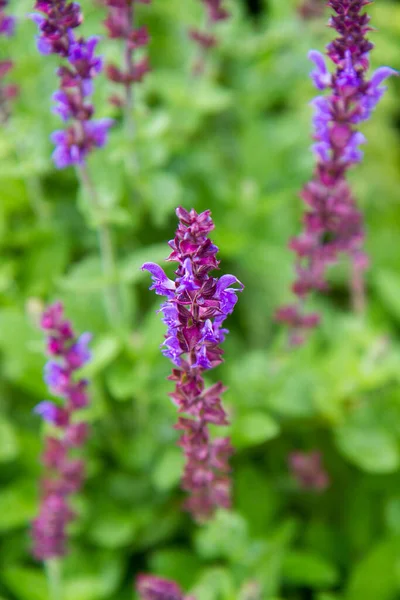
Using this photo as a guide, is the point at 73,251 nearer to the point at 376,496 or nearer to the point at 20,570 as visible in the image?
the point at 20,570

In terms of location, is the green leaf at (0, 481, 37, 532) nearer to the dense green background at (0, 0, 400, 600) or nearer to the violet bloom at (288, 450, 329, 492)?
the dense green background at (0, 0, 400, 600)

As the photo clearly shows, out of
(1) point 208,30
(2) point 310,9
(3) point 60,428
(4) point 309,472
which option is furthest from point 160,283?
(2) point 310,9

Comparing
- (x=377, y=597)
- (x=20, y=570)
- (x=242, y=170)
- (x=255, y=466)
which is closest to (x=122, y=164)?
(x=242, y=170)

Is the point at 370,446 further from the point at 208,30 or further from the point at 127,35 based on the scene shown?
the point at 208,30

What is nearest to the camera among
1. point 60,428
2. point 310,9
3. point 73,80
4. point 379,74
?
point 379,74

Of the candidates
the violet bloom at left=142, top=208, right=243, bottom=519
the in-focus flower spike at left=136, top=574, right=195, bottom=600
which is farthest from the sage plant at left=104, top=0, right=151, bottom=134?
the in-focus flower spike at left=136, top=574, right=195, bottom=600

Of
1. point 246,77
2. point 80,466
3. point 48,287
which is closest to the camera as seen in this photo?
point 80,466

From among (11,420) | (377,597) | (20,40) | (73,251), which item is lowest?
(377,597)
